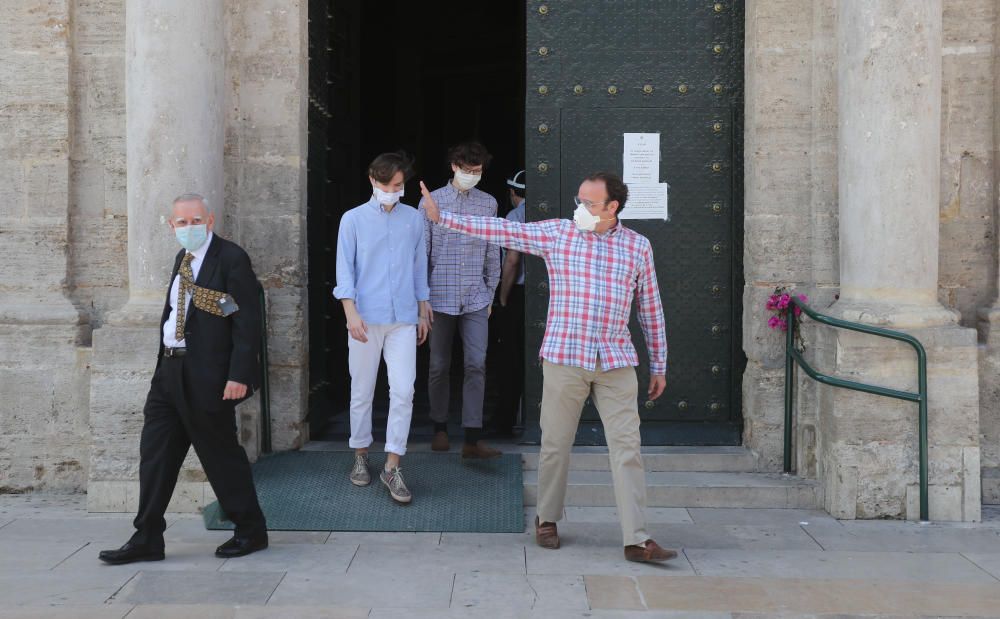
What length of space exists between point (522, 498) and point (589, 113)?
96.4 inches

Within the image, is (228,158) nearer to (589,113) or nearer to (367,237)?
(367,237)

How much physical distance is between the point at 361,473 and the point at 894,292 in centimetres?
311

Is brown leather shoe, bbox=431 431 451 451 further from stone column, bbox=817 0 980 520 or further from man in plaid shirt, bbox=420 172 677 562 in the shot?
stone column, bbox=817 0 980 520

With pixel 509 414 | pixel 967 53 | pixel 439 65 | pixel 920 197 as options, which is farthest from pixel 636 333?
pixel 439 65

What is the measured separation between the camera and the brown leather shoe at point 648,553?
4.98 metres

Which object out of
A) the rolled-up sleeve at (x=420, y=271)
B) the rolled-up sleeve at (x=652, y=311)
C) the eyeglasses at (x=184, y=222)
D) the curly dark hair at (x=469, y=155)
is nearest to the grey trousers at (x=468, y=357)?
the rolled-up sleeve at (x=420, y=271)

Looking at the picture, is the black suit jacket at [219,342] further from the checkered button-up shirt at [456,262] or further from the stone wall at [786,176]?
the stone wall at [786,176]

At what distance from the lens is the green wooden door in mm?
6785

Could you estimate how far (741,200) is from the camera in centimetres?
677

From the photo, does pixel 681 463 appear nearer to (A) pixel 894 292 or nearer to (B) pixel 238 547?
(A) pixel 894 292

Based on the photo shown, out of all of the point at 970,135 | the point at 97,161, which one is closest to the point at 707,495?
the point at 970,135

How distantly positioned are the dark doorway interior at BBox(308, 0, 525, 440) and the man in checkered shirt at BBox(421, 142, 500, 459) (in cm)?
100

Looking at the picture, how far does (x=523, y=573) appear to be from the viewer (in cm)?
486

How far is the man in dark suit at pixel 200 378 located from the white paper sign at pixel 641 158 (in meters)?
2.72
